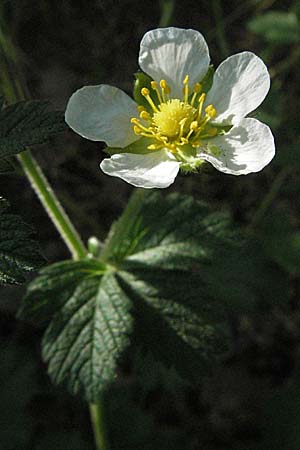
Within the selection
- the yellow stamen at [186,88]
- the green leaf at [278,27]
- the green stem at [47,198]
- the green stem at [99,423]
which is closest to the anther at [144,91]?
the yellow stamen at [186,88]

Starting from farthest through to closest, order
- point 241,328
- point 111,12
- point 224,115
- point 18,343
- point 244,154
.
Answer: point 111,12
point 241,328
point 18,343
point 224,115
point 244,154

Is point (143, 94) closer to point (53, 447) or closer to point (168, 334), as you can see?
point (168, 334)

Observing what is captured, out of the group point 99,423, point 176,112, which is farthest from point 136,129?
point 99,423

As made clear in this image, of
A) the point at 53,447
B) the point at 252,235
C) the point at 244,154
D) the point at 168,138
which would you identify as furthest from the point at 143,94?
the point at 53,447

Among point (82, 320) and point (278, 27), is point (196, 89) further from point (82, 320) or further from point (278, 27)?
point (278, 27)

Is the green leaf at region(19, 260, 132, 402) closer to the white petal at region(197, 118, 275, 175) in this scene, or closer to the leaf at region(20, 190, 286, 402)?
the leaf at region(20, 190, 286, 402)
